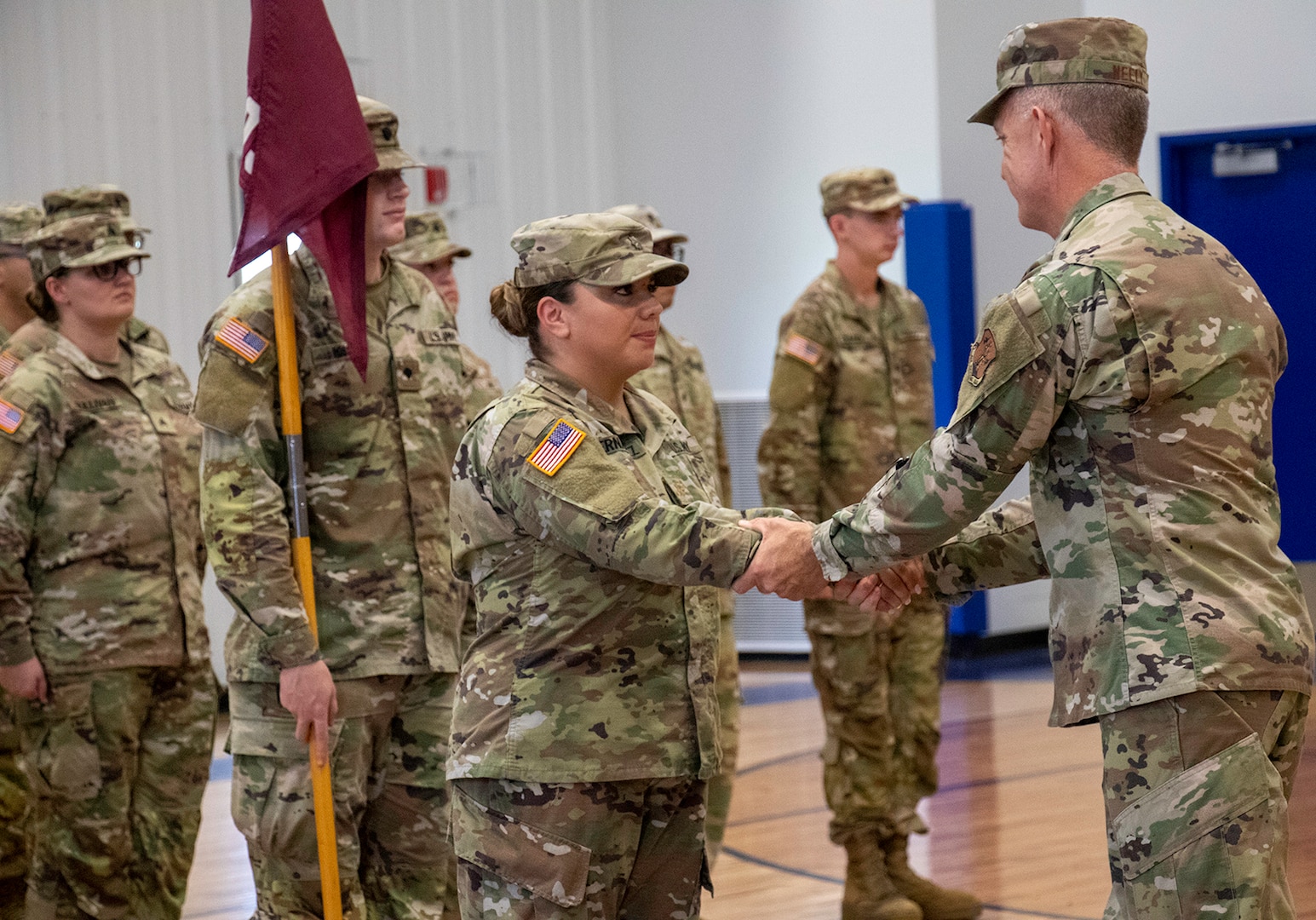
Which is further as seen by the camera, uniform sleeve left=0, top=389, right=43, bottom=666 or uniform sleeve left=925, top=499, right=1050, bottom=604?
uniform sleeve left=0, top=389, right=43, bottom=666

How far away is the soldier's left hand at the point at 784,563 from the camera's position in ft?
8.19

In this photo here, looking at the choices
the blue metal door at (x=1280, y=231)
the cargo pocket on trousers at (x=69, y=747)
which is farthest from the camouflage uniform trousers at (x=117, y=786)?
the blue metal door at (x=1280, y=231)

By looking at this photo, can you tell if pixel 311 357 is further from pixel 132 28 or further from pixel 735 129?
pixel 735 129

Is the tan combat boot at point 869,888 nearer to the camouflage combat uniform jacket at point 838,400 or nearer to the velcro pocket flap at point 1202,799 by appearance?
the camouflage combat uniform jacket at point 838,400

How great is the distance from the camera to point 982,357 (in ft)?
7.46

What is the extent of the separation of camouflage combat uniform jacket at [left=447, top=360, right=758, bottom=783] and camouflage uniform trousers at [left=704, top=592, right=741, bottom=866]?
193cm

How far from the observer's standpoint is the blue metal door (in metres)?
8.73

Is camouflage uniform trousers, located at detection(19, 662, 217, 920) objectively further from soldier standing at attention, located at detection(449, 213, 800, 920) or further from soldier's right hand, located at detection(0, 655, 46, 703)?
soldier standing at attention, located at detection(449, 213, 800, 920)

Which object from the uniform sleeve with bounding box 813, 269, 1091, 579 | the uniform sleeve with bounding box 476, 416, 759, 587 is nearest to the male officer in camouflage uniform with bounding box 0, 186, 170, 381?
the uniform sleeve with bounding box 476, 416, 759, 587

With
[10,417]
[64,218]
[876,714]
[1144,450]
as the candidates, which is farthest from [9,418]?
[1144,450]

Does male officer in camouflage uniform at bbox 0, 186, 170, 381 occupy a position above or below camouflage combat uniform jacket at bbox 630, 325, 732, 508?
above

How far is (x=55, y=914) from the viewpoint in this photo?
13.2 ft

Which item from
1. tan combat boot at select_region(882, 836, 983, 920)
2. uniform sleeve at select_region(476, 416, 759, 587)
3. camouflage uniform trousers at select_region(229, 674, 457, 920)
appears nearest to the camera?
uniform sleeve at select_region(476, 416, 759, 587)

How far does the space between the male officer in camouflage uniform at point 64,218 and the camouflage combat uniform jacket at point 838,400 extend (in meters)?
1.81
